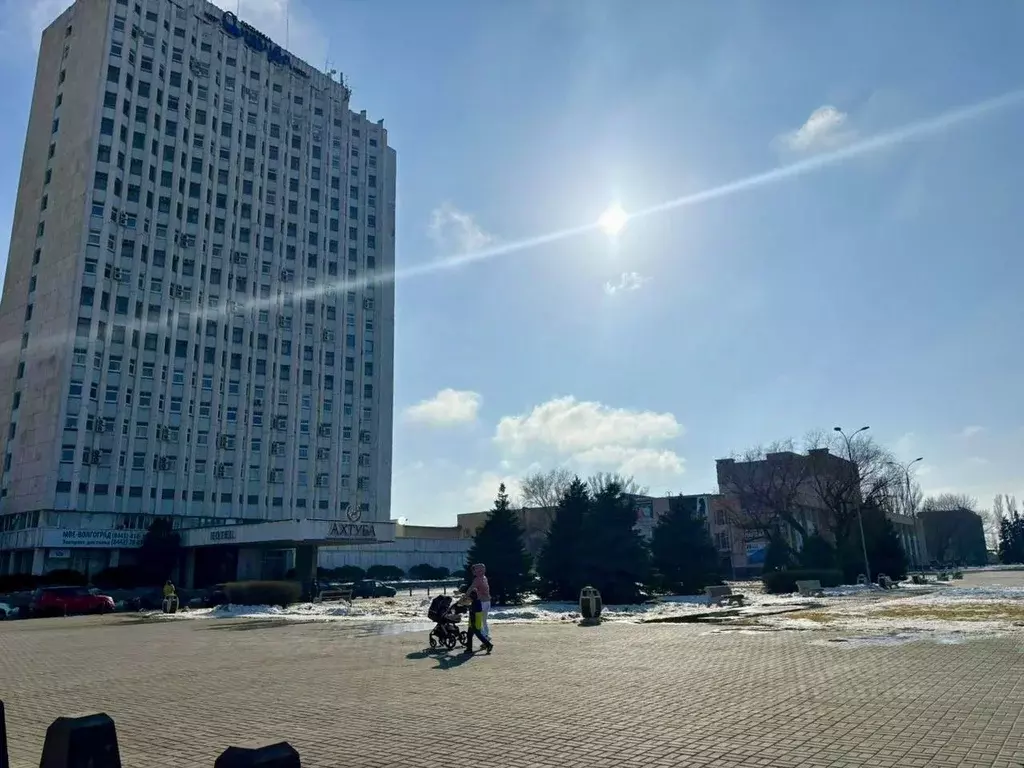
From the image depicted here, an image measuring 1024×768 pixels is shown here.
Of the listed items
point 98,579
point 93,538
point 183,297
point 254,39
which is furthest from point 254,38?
point 98,579

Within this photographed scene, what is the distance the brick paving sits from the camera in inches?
254

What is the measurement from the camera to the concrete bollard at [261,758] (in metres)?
3.11

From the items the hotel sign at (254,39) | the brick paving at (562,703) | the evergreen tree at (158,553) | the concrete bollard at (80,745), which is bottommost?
the brick paving at (562,703)

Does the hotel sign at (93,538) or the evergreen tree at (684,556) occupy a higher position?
the hotel sign at (93,538)

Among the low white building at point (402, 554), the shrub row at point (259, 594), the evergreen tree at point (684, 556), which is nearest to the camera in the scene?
the shrub row at point (259, 594)

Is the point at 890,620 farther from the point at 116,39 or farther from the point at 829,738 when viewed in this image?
the point at 116,39

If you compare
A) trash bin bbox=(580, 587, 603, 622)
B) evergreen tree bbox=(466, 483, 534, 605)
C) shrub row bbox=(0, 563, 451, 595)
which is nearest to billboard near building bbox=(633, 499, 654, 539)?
shrub row bbox=(0, 563, 451, 595)

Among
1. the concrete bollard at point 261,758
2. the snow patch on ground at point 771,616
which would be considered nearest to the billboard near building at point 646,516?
the snow patch on ground at point 771,616

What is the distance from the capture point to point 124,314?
216 feet

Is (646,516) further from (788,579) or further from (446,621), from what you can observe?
(446,621)

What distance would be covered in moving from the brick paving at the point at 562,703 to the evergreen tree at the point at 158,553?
152 ft

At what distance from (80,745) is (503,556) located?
95.6ft

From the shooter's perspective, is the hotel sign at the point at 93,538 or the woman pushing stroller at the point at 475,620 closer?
the woman pushing stroller at the point at 475,620

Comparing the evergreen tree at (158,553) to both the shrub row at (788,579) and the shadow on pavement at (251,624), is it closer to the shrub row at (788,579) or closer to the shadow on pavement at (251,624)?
the shadow on pavement at (251,624)
